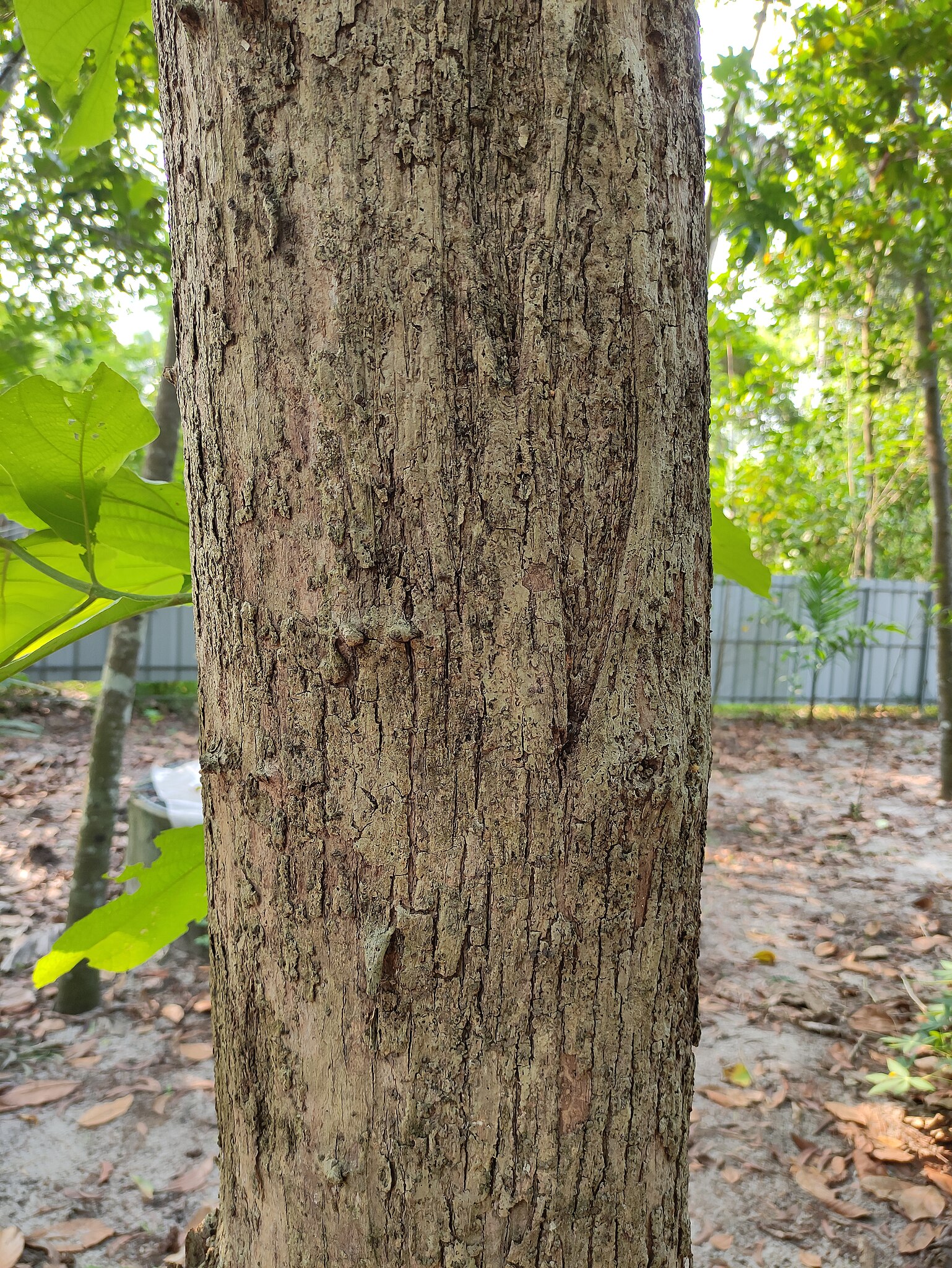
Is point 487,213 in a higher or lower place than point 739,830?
higher

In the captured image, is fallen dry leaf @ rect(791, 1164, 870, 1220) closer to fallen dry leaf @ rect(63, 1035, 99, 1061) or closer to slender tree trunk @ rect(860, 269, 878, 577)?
fallen dry leaf @ rect(63, 1035, 99, 1061)

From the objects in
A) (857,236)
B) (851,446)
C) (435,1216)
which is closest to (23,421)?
(435,1216)

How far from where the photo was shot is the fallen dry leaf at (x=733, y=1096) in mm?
2660

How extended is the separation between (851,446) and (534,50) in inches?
516

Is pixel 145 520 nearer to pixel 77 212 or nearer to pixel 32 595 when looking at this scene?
pixel 32 595

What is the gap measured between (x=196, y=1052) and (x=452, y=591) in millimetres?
2996

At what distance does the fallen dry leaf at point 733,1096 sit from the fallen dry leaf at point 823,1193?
0.27 meters

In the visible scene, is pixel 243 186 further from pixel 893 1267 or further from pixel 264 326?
pixel 893 1267

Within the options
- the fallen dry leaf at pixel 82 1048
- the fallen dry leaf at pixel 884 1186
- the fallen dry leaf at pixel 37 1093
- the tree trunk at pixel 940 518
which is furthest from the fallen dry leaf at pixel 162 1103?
the tree trunk at pixel 940 518

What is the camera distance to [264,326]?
518 millimetres

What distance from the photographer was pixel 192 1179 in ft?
7.77

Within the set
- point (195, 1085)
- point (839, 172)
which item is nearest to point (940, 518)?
point (839, 172)

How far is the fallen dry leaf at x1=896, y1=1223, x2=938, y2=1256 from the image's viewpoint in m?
2.08

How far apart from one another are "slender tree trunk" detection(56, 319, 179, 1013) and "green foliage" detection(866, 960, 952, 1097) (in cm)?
271
